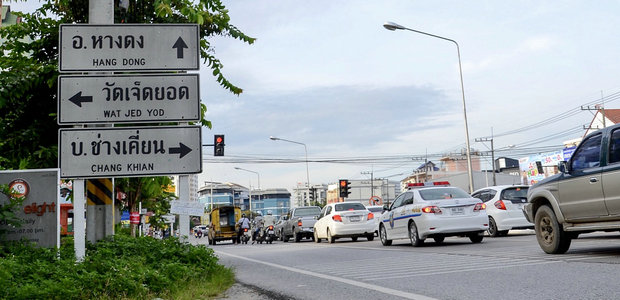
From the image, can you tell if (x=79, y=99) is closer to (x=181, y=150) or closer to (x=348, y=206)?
(x=181, y=150)

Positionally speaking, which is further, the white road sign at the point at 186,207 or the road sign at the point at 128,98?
the white road sign at the point at 186,207

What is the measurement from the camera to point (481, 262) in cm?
925

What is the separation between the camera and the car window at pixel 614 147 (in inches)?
338

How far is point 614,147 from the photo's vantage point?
28.4ft

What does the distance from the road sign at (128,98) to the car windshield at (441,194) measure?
8931 mm

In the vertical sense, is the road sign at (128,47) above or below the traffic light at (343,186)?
above

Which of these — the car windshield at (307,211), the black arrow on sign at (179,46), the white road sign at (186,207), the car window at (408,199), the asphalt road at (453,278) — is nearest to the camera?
the asphalt road at (453,278)

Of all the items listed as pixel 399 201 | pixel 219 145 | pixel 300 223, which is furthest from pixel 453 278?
pixel 219 145

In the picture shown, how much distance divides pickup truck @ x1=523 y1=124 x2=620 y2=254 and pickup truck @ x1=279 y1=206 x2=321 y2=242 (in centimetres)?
1779

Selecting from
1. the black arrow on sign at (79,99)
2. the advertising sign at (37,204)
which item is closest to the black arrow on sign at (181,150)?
the black arrow on sign at (79,99)

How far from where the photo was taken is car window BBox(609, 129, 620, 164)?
8578 millimetres

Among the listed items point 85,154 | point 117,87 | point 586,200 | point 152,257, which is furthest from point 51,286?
point 586,200

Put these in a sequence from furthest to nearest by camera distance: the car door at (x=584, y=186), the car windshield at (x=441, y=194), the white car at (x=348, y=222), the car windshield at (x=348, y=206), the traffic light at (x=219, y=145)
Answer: the traffic light at (x=219, y=145) < the car windshield at (x=348, y=206) < the white car at (x=348, y=222) < the car windshield at (x=441, y=194) < the car door at (x=584, y=186)

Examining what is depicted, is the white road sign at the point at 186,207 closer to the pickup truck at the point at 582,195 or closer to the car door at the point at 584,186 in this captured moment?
the pickup truck at the point at 582,195
